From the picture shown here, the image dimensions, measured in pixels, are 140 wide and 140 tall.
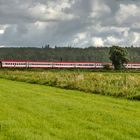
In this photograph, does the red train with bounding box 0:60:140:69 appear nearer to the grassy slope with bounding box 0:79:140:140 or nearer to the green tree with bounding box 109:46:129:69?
the green tree with bounding box 109:46:129:69

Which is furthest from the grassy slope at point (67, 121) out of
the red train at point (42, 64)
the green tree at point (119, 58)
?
the green tree at point (119, 58)

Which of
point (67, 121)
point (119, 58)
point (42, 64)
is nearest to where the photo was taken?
point (67, 121)

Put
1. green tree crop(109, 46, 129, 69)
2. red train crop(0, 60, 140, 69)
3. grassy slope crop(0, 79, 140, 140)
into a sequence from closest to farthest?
grassy slope crop(0, 79, 140, 140), red train crop(0, 60, 140, 69), green tree crop(109, 46, 129, 69)

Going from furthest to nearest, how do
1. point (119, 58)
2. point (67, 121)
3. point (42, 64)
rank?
point (119, 58), point (42, 64), point (67, 121)

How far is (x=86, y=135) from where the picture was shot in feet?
43.0

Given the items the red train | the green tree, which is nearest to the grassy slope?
the red train

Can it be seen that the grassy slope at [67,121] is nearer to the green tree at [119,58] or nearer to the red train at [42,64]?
the red train at [42,64]

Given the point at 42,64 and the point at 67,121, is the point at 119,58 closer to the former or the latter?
the point at 42,64

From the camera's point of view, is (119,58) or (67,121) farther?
(119,58)

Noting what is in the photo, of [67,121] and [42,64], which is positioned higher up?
[42,64]


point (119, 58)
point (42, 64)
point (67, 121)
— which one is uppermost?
point (119, 58)

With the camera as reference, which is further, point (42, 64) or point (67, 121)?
point (42, 64)

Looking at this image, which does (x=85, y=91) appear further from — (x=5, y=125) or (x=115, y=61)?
(x=115, y=61)

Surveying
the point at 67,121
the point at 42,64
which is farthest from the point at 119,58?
the point at 67,121
